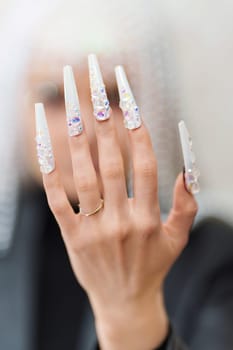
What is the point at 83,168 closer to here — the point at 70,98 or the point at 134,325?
the point at 70,98

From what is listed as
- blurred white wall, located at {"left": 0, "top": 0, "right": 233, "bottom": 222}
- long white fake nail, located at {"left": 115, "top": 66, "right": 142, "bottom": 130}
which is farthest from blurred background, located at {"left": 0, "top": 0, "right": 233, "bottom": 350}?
long white fake nail, located at {"left": 115, "top": 66, "right": 142, "bottom": 130}

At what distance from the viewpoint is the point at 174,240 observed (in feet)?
1.63

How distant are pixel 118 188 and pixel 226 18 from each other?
1.43 feet

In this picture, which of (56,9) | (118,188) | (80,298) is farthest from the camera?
(80,298)

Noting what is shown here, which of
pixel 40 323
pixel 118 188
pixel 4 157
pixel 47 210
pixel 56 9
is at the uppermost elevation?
pixel 56 9

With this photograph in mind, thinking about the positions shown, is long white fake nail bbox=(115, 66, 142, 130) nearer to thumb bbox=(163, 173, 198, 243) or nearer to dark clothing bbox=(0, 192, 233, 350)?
thumb bbox=(163, 173, 198, 243)

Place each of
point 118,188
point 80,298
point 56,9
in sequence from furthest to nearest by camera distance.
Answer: point 80,298 → point 56,9 → point 118,188

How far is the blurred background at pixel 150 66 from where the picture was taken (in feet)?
2.13

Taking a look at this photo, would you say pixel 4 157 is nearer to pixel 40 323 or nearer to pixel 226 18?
pixel 40 323

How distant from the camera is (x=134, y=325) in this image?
1.65ft

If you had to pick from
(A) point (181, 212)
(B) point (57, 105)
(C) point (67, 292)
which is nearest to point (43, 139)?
(A) point (181, 212)

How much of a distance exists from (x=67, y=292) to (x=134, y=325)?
0.31 m

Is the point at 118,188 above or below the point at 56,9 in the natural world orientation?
below

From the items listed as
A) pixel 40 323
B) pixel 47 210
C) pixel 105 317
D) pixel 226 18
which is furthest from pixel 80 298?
pixel 226 18
